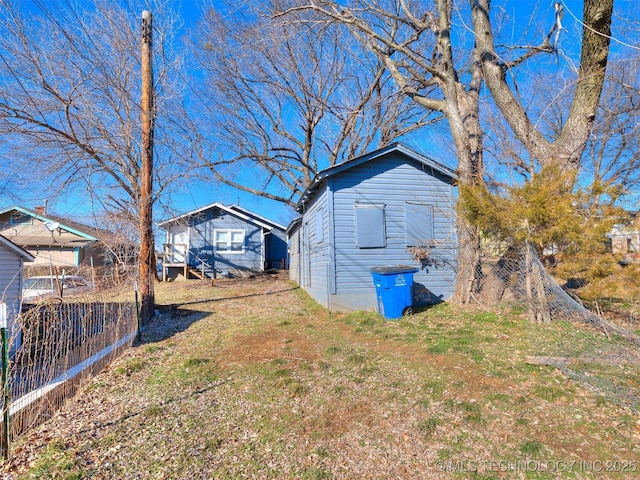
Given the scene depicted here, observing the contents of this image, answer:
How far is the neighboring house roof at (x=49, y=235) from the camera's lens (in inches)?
742

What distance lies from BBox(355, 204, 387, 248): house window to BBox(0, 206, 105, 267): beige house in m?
17.3

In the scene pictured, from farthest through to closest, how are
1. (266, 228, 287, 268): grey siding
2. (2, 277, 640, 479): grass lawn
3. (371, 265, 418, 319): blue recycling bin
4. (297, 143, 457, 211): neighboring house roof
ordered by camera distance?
(266, 228, 287, 268): grey siding → (297, 143, 457, 211): neighboring house roof → (371, 265, 418, 319): blue recycling bin → (2, 277, 640, 479): grass lawn

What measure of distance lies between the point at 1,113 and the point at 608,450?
12.4m

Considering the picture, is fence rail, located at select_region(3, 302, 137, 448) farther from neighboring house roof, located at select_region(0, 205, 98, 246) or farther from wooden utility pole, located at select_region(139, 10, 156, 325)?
neighboring house roof, located at select_region(0, 205, 98, 246)

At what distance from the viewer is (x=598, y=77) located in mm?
5973

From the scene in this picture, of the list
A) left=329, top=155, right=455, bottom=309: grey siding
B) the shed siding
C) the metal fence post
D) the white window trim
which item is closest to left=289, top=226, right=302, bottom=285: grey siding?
the shed siding

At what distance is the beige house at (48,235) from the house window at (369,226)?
56.8ft

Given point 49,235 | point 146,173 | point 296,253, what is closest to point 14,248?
point 146,173

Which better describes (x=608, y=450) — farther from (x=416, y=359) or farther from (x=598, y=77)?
(x=598, y=77)

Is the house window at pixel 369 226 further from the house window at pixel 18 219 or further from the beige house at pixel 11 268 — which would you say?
the house window at pixel 18 219

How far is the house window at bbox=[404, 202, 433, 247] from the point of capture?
8602mm

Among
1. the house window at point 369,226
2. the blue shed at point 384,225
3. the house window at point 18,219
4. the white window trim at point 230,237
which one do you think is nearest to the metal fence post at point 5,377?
the blue shed at point 384,225

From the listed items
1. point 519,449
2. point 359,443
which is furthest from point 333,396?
point 519,449

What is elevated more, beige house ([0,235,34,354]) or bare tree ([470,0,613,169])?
bare tree ([470,0,613,169])
